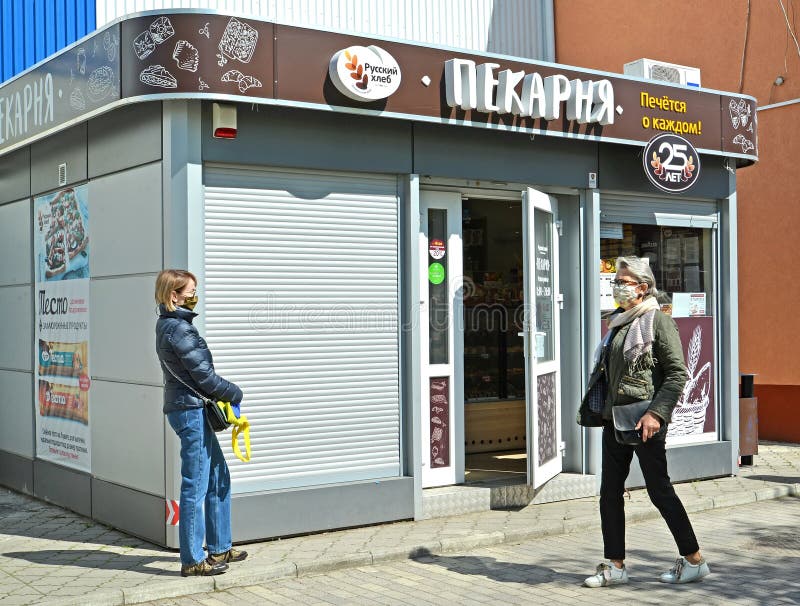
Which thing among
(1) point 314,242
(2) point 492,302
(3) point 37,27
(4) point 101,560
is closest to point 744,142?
(2) point 492,302

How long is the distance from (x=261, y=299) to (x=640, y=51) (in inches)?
362

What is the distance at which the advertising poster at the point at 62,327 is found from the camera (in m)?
8.27

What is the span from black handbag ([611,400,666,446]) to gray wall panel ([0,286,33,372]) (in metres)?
5.80

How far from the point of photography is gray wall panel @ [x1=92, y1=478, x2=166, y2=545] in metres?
7.17

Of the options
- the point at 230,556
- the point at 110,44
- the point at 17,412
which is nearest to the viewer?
the point at 230,556

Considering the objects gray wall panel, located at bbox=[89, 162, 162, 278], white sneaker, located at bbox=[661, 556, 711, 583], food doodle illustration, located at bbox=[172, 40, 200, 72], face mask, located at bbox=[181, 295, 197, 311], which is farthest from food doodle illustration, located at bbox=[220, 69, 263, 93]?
white sneaker, located at bbox=[661, 556, 711, 583]

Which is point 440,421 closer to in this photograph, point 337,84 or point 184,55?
point 337,84

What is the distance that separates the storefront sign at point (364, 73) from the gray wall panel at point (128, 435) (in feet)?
8.68

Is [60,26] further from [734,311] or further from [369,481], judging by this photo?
[734,311]

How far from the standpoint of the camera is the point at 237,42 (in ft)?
22.8

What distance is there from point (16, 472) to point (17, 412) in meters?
0.58

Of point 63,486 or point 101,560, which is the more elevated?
point 63,486

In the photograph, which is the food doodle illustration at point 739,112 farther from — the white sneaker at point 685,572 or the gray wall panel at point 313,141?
the white sneaker at point 685,572

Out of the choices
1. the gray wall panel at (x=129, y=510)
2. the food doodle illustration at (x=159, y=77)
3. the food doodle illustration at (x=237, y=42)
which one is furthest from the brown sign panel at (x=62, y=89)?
the gray wall panel at (x=129, y=510)
